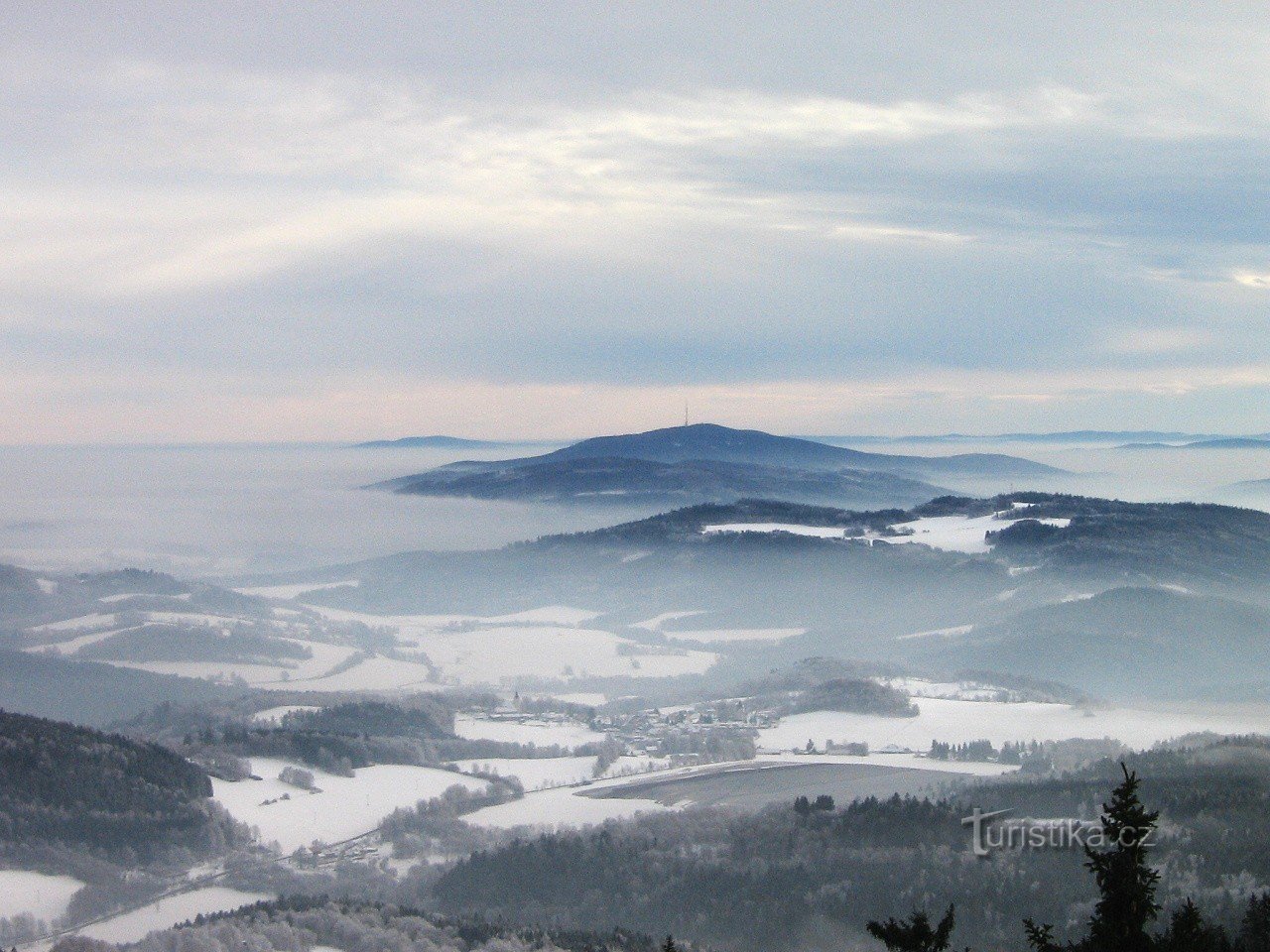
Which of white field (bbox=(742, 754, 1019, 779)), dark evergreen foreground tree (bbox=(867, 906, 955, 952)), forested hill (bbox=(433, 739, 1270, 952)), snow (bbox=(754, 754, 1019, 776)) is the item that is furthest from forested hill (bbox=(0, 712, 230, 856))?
dark evergreen foreground tree (bbox=(867, 906, 955, 952))

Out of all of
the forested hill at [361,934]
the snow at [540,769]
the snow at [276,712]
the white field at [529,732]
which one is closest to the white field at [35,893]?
the forested hill at [361,934]

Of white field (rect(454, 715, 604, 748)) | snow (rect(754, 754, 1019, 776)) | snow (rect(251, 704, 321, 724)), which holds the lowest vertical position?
white field (rect(454, 715, 604, 748))

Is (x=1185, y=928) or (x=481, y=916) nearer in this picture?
(x=1185, y=928)

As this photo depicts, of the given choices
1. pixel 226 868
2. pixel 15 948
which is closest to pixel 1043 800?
pixel 226 868

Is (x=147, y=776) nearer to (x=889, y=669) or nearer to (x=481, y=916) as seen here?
(x=481, y=916)

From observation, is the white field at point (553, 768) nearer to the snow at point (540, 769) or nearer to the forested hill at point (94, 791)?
the snow at point (540, 769)

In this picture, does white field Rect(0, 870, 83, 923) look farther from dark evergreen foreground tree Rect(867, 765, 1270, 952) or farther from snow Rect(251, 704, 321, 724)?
dark evergreen foreground tree Rect(867, 765, 1270, 952)
